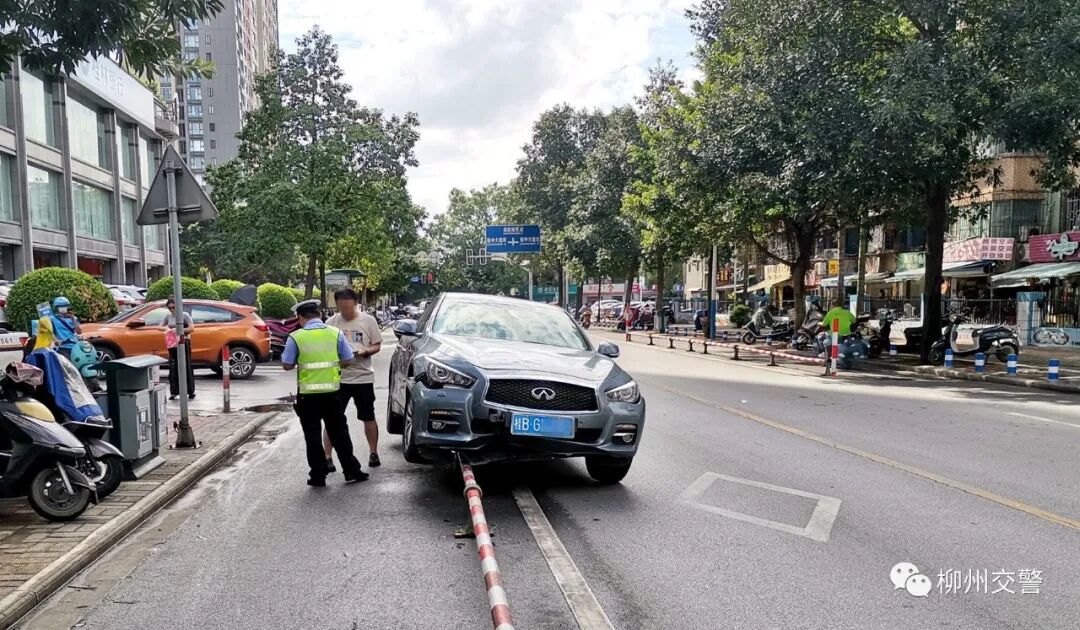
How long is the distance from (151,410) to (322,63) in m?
25.4

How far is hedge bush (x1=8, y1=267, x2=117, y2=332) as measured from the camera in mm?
15289

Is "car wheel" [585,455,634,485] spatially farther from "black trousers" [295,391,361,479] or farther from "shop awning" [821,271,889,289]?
"shop awning" [821,271,889,289]

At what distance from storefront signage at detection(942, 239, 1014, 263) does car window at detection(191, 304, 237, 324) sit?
2901 centimetres

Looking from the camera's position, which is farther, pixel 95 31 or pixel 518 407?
pixel 95 31

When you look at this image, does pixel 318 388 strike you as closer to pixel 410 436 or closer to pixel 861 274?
pixel 410 436

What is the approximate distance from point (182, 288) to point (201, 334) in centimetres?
578

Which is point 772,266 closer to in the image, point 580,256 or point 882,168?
point 580,256

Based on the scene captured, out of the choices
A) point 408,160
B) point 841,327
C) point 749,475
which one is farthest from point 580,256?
point 749,475

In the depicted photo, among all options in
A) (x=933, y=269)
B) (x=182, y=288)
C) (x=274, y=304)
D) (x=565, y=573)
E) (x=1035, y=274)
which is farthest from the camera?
(x=274, y=304)

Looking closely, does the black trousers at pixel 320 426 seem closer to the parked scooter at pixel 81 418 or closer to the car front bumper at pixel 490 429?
the car front bumper at pixel 490 429

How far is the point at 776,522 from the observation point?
523cm

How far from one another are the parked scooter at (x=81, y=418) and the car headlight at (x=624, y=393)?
387 cm

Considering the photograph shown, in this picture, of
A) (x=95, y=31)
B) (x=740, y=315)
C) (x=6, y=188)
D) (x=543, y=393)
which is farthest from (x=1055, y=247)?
(x=6, y=188)

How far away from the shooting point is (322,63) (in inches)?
1155
